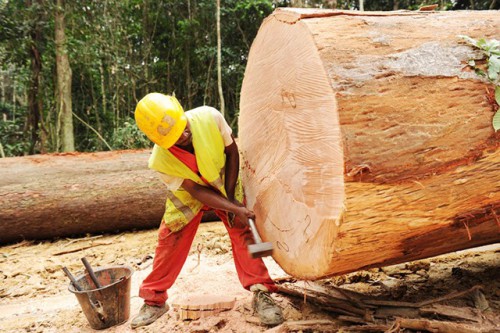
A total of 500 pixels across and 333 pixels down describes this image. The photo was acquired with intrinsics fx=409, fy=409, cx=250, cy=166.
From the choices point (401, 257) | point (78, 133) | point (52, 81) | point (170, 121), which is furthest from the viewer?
point (78, 133)

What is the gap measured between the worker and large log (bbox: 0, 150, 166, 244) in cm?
217

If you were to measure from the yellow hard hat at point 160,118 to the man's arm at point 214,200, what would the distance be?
0.34 metres

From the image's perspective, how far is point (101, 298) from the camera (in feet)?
8.37

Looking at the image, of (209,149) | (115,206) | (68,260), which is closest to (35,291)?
(68,260)

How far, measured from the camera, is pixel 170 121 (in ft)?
7.21

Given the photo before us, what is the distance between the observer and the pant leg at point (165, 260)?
2.66m

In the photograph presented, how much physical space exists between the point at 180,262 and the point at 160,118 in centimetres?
105

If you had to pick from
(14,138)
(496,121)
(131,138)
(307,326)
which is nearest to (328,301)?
(307,326)

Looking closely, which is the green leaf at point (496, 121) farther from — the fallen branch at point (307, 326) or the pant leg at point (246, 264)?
the pant leg at point (246, 264)

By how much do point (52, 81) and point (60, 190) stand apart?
23.6 feet

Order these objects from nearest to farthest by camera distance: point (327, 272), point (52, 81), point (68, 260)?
1. point (327, 272)
2. point (68, 260)
3. point (52, 81)

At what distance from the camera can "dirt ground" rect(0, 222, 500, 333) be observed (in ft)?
8.24

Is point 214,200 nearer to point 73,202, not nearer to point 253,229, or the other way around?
point 253,229

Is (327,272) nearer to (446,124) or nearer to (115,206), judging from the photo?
(446,124)
